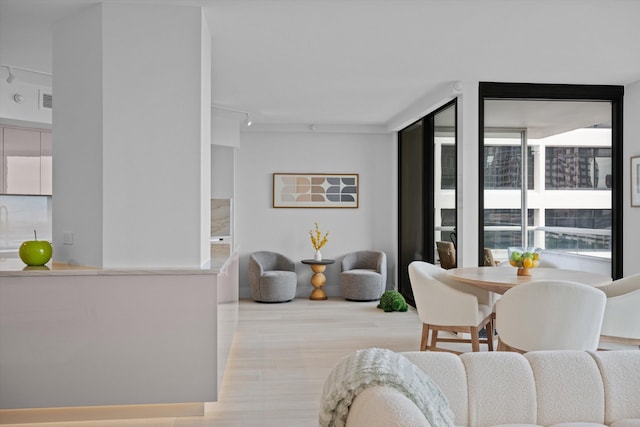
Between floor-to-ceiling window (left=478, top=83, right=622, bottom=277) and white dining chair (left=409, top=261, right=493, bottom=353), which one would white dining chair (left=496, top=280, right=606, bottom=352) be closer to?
white dining chair (left=409, top=261, right=493, bottom=353)

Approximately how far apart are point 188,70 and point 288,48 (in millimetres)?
1127

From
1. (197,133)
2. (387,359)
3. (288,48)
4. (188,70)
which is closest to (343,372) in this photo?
(387,359)

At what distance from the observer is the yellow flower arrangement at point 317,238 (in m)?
8.40

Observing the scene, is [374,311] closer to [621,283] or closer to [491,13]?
[621,283]

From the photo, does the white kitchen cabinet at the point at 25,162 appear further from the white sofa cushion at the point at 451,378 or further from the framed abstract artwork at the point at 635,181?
the framed abstract artwork at the point at 635,181

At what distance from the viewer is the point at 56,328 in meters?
3.36

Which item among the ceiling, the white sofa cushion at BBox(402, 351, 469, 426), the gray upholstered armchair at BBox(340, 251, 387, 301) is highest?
the ceiling

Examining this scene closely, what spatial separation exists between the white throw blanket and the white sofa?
0.23 meters

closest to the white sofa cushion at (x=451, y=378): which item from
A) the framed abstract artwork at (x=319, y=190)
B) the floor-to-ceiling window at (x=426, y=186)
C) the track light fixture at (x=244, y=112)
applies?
the floor-to-ceiling window at (x=426, y=186)

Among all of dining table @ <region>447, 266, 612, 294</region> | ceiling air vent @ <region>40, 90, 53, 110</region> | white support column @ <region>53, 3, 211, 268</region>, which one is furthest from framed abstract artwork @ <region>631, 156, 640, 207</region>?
ceiling air vent @ <region>40, 90, 53, 110</region>

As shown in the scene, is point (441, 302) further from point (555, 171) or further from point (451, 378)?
point (451, 378)

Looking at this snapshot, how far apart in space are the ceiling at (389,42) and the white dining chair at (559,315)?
1717 mm

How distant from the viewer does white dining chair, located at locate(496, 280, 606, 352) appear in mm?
3531

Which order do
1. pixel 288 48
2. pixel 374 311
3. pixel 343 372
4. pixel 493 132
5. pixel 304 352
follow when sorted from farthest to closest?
pixel 374 311 → pixel 493 132 → pixel 304 352 → pixel 288 48 → pixel 343 372
